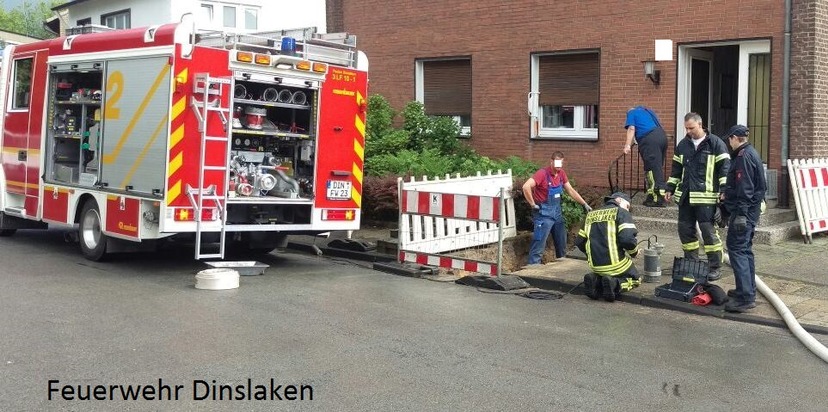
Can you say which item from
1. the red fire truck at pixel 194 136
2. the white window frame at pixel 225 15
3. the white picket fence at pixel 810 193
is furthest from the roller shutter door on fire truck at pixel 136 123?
the white window frame at pixel 225 15

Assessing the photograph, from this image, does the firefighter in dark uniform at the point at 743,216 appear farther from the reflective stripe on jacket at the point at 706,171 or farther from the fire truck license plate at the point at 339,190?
the fire truck license plate at the point at 339,190

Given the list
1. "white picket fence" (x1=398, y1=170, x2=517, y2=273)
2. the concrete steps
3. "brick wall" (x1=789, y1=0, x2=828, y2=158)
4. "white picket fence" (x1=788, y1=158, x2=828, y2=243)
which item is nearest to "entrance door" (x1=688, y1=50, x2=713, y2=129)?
"brick wall" (x1=789, y1=0, x2=828, y2=158)

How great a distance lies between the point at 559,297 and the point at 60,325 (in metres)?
4.72

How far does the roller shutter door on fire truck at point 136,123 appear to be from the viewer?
10039mm

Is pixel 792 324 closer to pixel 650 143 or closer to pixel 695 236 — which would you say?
pixel 695 236

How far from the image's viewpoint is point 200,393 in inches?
225

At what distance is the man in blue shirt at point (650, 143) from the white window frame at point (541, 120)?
168 cm

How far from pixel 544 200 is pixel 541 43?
5443mm

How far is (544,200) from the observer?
11.3 meters

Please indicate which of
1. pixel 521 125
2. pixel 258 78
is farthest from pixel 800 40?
pixel 258 78

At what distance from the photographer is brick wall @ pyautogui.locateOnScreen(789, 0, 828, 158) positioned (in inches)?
503

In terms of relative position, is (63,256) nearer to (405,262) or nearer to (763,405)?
(405,262)

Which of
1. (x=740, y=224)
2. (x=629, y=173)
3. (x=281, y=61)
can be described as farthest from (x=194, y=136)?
(x=629, y=173)

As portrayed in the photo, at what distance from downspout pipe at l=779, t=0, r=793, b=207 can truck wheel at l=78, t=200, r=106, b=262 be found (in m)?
9.33
